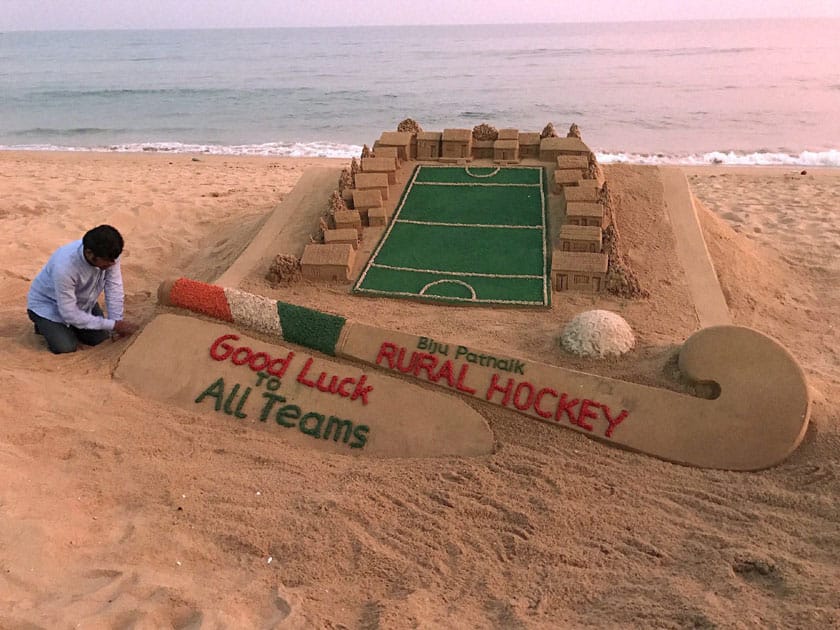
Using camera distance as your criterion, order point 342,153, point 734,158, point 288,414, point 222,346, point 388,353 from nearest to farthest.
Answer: point 288,414
point 388,353
point 222,346
point 734,158
point 342,153

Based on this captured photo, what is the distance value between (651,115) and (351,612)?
16.7 metres

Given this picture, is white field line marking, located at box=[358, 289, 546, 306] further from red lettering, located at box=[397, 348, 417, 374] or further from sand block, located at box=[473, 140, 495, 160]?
sand block, located at box=[473, 140, 495, 160]

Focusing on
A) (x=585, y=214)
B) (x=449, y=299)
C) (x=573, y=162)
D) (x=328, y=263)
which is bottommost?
(x=449, y=299)

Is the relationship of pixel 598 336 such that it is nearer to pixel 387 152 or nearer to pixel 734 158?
pixel 387 152

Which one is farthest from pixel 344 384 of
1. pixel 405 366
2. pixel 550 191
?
pixel 550 191

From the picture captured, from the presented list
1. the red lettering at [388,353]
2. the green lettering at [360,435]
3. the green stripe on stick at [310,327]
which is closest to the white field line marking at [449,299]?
the green stripe on stick at [310,327]

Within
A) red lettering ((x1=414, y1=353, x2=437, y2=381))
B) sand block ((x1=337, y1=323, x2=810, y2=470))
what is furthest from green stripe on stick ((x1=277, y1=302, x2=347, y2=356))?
sand block ((x1=337, y1=323, x2=810, y2=470))

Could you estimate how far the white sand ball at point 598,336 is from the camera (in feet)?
11.9

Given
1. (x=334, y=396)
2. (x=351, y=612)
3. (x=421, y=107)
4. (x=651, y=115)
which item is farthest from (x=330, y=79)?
(x=351, y=612)

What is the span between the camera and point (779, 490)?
2844mm

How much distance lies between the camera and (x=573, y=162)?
5.52m

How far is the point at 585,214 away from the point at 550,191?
0.74 m

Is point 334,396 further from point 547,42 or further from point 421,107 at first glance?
point 547,42

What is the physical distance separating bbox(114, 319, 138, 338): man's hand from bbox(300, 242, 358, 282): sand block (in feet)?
3.94
